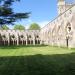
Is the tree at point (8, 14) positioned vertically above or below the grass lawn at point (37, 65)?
above

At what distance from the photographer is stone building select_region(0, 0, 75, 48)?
4733cm

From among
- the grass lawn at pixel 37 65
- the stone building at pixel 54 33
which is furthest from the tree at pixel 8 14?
the stone building at pixel 54 33

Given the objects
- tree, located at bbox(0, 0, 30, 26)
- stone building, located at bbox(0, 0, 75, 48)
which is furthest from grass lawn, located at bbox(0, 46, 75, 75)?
stone building, located at bbox(0, 0, 75, 48)

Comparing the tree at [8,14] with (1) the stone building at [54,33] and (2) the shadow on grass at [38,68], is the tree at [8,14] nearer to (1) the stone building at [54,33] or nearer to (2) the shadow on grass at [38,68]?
(2) the shadow on grass at [38,68]

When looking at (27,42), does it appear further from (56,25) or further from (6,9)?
(6,9)

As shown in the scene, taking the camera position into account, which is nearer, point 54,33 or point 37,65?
point 37,65

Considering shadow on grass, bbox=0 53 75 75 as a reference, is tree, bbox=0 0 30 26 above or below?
above

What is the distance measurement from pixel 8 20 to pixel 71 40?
36.8m

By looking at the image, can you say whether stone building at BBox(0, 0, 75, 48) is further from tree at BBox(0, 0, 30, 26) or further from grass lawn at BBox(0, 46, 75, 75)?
tree at BBox(0, 0, 30, 26)

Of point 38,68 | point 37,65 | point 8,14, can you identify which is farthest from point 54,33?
point 8,14

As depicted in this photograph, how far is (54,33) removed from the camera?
64.2m

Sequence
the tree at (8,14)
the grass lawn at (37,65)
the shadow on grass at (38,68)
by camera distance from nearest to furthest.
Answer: the tree at (8,14) < the shadow on grass at (38,68) < the grass lawn at (37,65)

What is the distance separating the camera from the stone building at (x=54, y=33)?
155 ft

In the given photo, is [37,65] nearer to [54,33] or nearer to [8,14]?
[8,14]
